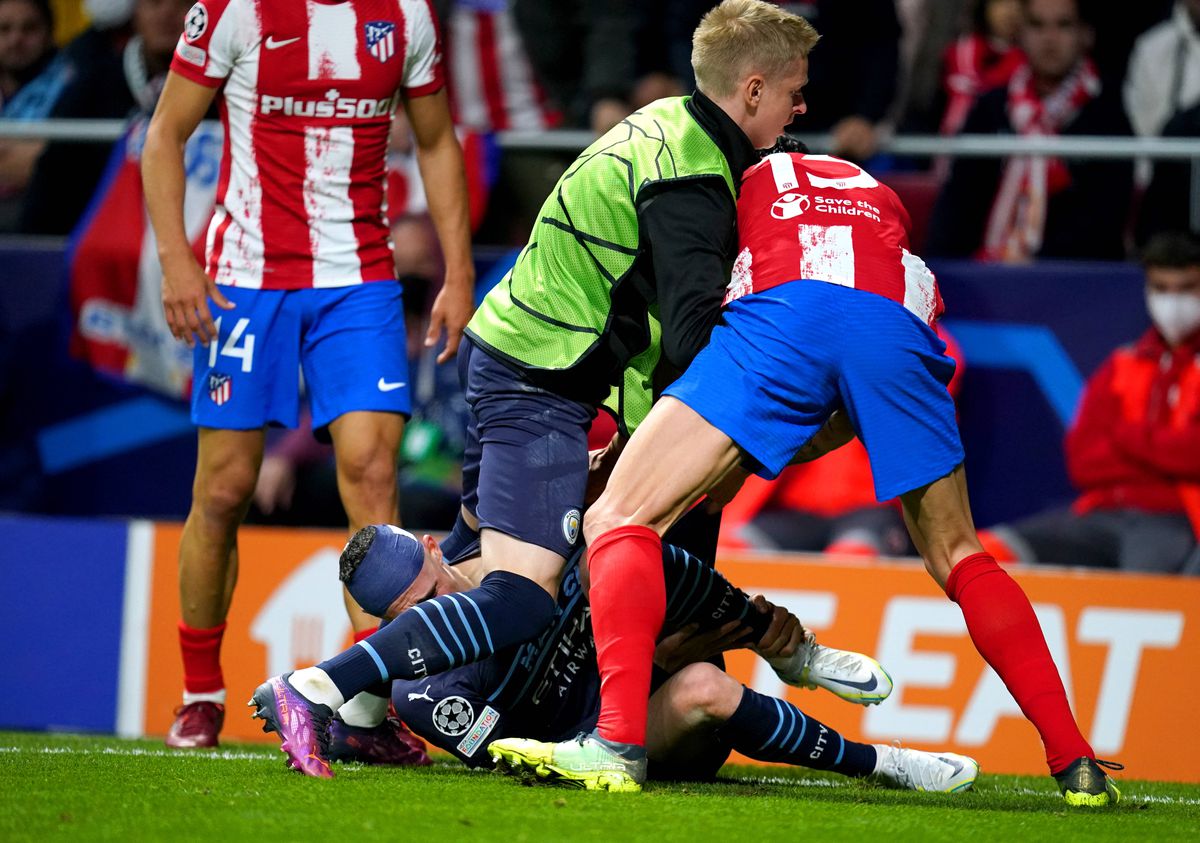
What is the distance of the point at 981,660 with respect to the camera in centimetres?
574

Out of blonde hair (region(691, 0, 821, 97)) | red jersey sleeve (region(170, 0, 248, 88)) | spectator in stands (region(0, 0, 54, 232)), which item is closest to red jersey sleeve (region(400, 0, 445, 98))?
red jersey sleeve (region(170, 0, 248, 88))

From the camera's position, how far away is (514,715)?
13.4ft

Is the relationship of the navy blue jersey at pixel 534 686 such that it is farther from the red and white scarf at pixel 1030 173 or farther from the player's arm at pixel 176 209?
the red and white scarf at pixel 1030 173

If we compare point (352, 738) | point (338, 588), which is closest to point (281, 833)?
point (352, 738)

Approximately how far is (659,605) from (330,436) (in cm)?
150

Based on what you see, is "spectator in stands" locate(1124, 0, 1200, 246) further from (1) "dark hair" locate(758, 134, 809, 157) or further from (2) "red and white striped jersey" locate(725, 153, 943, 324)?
(2) "red and white striped jersey" locate(725, 153, 943, 324)

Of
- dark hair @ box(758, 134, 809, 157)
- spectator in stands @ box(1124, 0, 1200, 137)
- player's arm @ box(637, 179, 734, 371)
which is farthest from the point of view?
spectator in stands @ box(1124, 0, 1200, 137)

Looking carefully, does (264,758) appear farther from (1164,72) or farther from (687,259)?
(1164,72)

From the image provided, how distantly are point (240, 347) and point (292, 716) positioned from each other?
1480 mm

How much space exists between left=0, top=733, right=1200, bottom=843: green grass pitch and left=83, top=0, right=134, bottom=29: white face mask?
5.30m

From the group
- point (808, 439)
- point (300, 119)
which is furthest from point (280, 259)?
point (808, 439)

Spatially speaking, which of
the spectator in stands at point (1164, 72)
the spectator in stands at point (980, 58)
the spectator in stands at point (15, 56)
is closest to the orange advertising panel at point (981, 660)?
the spectator in stands at point (1164, 72)

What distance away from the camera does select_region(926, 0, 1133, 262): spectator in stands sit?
7137 mm

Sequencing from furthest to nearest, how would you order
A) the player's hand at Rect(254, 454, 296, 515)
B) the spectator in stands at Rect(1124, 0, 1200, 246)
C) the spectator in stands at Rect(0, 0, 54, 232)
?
the spectator in stands at Rect(0, 0, 54, 232) < the player's hand at Rect(254, 454, 296, 515) < the spectator in stands at Rect(1124, 0, 1200, 246)
